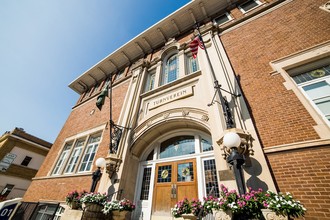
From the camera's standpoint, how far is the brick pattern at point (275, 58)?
397 cm

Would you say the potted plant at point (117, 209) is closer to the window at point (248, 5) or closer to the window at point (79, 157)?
the window at point (79, 157)

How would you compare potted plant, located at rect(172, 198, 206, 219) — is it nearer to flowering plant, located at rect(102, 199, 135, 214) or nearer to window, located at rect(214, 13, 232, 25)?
flowering plant, located at rect(102, 199, 135, 214)

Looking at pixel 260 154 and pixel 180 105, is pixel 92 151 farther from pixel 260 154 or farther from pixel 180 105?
pixel 260 154

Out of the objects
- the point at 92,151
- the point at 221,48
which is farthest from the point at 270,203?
the point at 92,151

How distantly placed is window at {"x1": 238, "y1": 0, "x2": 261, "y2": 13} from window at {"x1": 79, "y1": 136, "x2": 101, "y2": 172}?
473 inches

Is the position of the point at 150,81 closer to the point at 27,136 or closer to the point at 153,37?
the point at 153,37

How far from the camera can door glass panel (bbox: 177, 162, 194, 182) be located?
17.7ft

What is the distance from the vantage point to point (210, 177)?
16.6 feet

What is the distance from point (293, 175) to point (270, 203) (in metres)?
1.37

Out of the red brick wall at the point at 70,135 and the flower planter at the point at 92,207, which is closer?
the flower planter at the point at 92,207

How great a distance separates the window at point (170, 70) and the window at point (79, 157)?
5.63 metres

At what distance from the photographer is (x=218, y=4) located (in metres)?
9.73

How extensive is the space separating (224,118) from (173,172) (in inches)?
117

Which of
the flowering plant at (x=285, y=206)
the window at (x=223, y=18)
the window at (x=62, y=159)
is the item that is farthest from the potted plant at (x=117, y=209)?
the window at (x=223, y=18)
